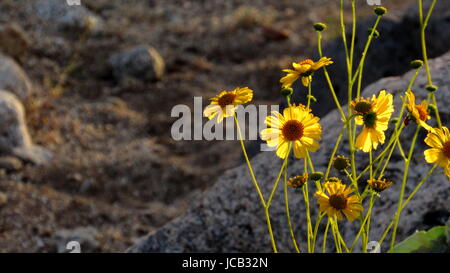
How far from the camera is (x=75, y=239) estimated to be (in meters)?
4.85

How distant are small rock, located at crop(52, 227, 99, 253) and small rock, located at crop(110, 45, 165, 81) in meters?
3.11

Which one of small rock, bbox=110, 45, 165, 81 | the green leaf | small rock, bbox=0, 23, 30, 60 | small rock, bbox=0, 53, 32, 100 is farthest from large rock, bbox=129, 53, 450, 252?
small rock, bbox=0, 23, 30, 60

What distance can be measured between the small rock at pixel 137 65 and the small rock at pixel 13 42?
3.53 ft

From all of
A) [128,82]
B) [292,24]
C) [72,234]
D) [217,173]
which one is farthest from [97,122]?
[292,24]

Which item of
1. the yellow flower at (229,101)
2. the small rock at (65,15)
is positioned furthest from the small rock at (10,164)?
the yellow flower at (229,101)

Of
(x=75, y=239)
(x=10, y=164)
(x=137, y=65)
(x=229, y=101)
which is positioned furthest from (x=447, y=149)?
(x=137, y=65)

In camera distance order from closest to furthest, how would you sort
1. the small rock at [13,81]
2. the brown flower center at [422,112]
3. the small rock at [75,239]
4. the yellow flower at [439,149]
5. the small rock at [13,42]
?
the yellow flower at [439,149] < the brown flower center at [422,112] < the small rock at [75,239] < the small rock at [13,81] < the small rock at [13,42]

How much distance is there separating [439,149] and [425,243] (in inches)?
13.6

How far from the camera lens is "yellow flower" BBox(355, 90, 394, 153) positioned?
153cm

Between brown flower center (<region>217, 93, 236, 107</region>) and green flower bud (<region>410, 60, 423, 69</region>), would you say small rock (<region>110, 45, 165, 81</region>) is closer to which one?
brown flower center (<region>217, 93, 236, 107</region>)

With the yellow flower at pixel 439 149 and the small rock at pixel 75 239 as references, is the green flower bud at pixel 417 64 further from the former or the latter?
the small rock at pixel 75 239

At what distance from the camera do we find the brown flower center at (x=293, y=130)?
1564 millimetres

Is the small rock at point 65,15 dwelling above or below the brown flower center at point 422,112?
above
